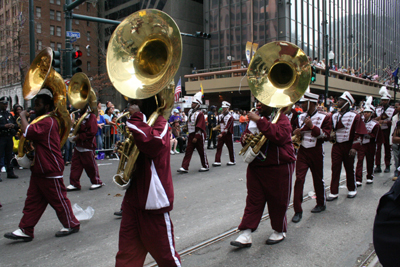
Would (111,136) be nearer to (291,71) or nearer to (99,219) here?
(99,219)

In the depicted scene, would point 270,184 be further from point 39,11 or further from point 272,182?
point 39,11

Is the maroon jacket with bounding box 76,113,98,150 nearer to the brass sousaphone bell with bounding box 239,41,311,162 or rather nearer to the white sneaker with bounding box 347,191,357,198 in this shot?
the brass sousaphone bell with bounding box 239,41,311,162

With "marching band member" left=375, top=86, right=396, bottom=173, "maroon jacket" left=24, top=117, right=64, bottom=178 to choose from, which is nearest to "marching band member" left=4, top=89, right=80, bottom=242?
"maroon jacket" left=24, top=117, right=64, bottom=178

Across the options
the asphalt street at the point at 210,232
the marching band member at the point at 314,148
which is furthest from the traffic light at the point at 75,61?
the marching band member at the point at 314,148

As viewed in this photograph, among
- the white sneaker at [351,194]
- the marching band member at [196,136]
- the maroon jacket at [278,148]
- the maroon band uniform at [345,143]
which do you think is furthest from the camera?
the marching band member at [196,136]

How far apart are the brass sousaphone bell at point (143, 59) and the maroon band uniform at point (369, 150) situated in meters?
6.17

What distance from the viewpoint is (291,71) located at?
4.34 metres

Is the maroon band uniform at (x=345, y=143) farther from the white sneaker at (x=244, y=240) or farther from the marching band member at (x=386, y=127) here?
the marching band member at (x=386, y=127)

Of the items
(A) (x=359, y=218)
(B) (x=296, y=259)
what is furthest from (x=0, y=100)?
(A) (x=359, y=218)

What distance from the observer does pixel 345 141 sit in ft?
19.9

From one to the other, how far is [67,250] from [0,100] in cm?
599

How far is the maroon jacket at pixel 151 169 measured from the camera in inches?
99.4

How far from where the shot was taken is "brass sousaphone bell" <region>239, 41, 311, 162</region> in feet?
13.9

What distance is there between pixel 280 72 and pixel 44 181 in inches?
137
